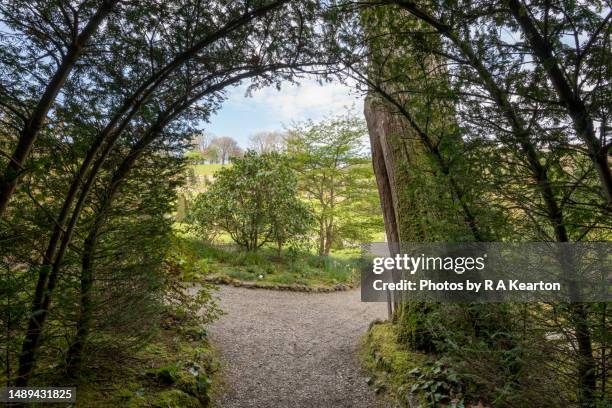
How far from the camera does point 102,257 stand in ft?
7.05

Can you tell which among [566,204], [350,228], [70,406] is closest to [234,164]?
[350,228]

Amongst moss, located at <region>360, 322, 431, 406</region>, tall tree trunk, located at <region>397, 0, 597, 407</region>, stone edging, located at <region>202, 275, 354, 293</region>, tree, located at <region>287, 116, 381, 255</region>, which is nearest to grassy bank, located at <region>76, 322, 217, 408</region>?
moss, located at <region>360, 322, 431, 406</region>

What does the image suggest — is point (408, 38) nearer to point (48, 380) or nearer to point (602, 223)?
point (602, 223)

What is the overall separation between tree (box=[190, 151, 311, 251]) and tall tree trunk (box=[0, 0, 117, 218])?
6538mm

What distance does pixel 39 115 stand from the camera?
1515mm

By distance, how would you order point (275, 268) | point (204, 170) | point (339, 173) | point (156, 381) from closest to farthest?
point (156, 381), point (275, 268), point (339, 173), point (204, 170)

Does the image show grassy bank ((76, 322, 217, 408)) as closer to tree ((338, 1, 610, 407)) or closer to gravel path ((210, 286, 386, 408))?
gravel path ((210, 286, 386, 408))

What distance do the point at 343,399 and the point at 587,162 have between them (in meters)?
2.87

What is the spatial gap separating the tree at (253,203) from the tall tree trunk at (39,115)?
21.5ft

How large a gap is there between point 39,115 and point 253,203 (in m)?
6.93

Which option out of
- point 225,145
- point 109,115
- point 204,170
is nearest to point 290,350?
point 109,115

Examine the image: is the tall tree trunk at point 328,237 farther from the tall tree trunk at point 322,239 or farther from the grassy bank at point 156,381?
the grassy bank at point 156,381

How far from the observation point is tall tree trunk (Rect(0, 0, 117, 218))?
1466 millimetres

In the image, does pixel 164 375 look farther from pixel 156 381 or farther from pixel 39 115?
pixel 39 115
